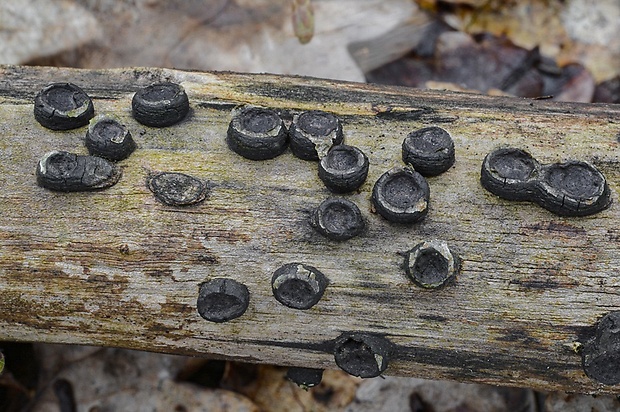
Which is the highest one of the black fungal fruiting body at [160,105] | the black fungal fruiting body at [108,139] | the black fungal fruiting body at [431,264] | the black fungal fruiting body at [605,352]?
the black fungal fruiting body at [160,105]

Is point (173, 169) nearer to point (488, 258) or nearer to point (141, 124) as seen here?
point (141, 124)

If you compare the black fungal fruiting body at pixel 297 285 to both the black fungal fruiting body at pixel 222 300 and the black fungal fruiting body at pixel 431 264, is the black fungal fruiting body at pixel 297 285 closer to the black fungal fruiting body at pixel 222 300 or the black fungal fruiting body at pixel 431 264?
the black fungal fruiting body at pixel 222 300

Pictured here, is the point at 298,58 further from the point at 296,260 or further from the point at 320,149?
the point at 296,260

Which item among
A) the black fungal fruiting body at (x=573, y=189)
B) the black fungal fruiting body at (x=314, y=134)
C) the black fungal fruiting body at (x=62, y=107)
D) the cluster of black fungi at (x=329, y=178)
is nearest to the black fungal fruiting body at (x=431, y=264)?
the cluster of black fungi at (x=329, y=178)

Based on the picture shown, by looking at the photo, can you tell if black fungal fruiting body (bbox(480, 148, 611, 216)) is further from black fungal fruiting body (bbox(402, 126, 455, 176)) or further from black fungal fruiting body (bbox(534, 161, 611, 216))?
black fungal fruiting body (bbox(402, 126, 455, 176))

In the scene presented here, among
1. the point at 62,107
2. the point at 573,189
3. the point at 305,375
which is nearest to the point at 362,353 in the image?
the point at 305,375

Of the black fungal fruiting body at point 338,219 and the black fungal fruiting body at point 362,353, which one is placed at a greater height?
the black fungal fruiting body at point 338,219
